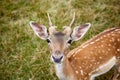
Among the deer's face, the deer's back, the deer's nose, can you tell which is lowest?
the deer's back

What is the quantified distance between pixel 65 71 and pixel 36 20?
7.76 ft

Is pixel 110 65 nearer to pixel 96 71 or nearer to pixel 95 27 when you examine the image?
pixel 96 71

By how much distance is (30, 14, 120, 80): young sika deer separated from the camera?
16.5 feet

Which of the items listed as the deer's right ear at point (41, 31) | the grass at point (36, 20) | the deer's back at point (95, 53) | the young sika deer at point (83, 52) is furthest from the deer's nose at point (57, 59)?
the grass at point (36, 20)

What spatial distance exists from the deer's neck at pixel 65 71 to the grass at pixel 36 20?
0.99 meters

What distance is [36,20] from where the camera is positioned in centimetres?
732

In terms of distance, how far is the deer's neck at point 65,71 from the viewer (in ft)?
16.7

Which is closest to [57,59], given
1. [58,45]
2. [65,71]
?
[58,45]

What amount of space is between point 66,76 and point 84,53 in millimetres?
511

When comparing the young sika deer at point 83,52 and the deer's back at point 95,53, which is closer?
the young sika deer at point 83,52

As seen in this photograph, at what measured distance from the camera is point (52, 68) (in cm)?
634

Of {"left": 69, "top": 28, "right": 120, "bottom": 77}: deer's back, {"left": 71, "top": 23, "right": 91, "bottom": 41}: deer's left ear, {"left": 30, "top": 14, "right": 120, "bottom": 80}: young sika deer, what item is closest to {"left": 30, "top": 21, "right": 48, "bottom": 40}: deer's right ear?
{"left": 30, "top": 14, "right": 120, "bottom": 80}: young sika deer

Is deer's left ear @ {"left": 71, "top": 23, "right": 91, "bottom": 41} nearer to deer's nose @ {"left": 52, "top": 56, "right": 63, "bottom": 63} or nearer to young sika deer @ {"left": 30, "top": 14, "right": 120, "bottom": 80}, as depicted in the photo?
young sika deer @ {"left": 30, "top": 14, "right": 120, "bottom": 80}

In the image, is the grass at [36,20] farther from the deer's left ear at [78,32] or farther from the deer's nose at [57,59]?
the deer's nose at [57,59]
